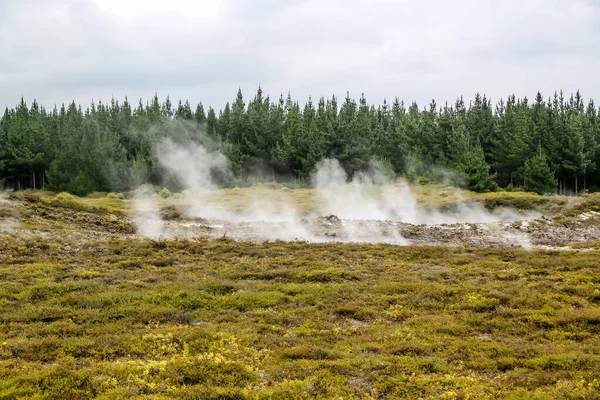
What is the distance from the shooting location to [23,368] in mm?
12961

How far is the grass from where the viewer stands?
12.4 m

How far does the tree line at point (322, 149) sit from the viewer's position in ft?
263

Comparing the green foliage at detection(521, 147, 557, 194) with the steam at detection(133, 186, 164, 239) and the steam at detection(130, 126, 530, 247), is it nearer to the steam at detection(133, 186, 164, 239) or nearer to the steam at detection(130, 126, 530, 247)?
the steam at detection(130, 126, 530, 247)

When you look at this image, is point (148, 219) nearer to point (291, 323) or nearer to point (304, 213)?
point (304, 213)

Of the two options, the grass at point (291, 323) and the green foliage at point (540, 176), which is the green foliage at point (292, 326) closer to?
the grass at point (291, 323)

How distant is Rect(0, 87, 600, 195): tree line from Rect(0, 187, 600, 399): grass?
5183cm

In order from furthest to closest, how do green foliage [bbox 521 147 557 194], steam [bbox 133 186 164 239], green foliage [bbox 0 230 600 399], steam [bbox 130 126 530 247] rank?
green foliage [bbox 521 147 557 194] < steam [bbox 130 126 530 247] < steam [bbox 133 186 164 239] < green foliage [bbox 0 230 600 399]

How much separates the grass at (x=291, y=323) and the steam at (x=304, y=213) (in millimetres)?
8818

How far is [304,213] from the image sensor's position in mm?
56062

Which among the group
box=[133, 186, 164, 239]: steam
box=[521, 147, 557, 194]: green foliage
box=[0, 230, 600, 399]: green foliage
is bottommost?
box=[0, 230, 600, 399]: green foliage

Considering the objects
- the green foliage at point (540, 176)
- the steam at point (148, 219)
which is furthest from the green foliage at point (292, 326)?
the green foliage at point (540, 176)

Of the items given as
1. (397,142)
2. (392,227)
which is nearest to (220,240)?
(392,227)

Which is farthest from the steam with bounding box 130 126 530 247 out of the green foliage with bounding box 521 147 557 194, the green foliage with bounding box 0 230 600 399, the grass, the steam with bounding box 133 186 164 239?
the green foliage with bounding box 521 147 557 194

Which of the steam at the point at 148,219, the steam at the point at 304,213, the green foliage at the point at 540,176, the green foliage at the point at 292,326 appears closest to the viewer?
the green foliage at the point at 292,326
